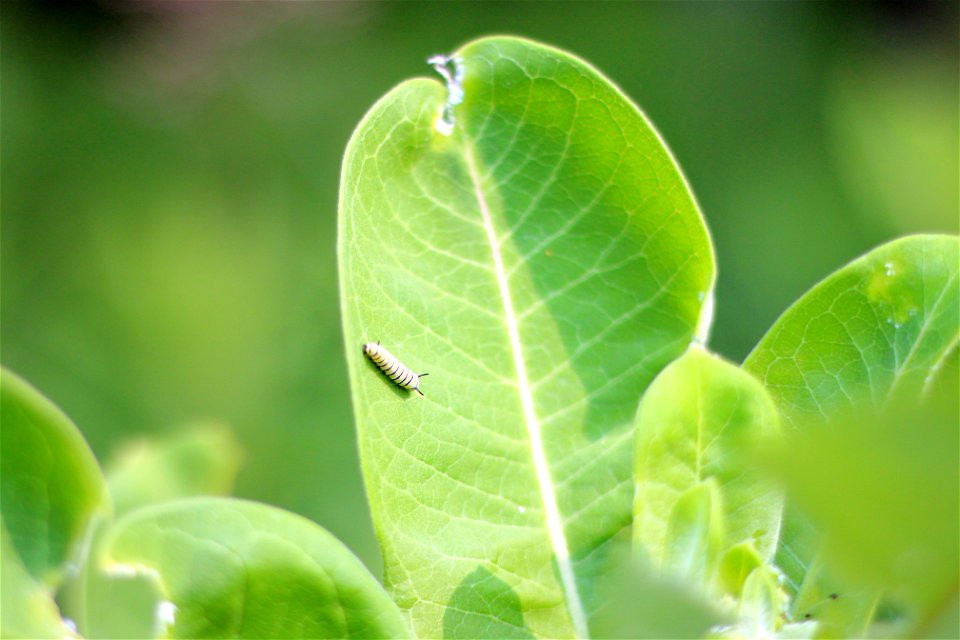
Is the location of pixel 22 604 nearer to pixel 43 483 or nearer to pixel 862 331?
pixel 43 483

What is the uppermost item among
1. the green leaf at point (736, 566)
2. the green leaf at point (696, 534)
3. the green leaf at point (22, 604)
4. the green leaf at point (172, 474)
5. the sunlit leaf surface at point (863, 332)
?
the green leaf at point (172, 474)

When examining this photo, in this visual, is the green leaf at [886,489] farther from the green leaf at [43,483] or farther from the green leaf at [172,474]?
the green leaf at [172,474]

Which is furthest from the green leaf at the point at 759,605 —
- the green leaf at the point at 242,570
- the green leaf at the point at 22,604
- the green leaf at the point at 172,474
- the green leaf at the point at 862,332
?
the green leaf at the point at 172,474

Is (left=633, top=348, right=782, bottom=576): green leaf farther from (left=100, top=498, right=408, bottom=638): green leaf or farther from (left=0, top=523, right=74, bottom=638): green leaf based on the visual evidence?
(left=0, top=523, right=74, bottom=638): green leaf

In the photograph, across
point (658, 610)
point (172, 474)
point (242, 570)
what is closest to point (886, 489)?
point (658, 610)

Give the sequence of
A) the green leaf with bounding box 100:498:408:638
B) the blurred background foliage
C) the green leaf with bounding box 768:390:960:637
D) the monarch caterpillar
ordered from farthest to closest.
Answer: the blurred background foliage, the monarch caterpillar, the green leaf with bounding box 100:498:408:638, the green leaf with bounding box 768:390:960:637

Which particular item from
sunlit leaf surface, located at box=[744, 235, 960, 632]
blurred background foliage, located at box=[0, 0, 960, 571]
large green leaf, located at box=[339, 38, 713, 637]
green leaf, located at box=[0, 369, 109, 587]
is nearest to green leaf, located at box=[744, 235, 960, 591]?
sunlit leaf surface, located at box=[744, 235, 960, 632]
